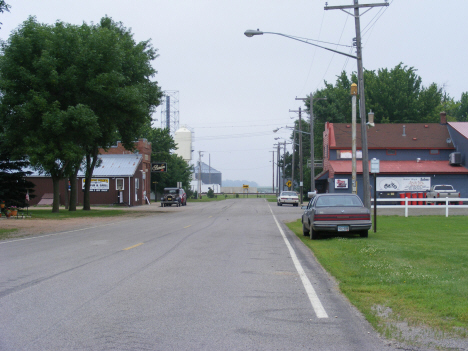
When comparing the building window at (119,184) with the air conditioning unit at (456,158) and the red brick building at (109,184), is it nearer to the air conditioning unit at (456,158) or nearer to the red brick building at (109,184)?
the red brick building at (109,184)

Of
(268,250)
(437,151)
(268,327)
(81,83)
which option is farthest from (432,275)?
(437,151)

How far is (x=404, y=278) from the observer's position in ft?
29.4

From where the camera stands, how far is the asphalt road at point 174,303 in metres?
5.59

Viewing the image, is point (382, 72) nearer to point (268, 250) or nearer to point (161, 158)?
point (161, 158)

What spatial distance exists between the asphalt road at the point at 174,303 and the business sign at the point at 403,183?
36627mm

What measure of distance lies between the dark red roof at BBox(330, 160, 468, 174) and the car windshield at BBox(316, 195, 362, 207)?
3097cm

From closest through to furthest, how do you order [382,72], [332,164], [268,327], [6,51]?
[268,327], [6,51], [332,164], [382,72]

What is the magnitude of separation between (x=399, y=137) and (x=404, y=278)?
1771 inches

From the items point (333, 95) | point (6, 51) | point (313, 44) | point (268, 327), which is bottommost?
point (268, 327)

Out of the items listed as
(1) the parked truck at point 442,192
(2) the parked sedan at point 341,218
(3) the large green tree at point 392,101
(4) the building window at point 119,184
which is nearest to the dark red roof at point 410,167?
(1) the parked truck at point 442,192

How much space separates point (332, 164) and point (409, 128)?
387 inches

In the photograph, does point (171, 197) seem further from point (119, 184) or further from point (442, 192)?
point (442, 192)

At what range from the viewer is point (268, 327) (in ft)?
20.1

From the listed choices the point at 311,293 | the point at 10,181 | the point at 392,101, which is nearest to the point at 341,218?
the point at 311,293
